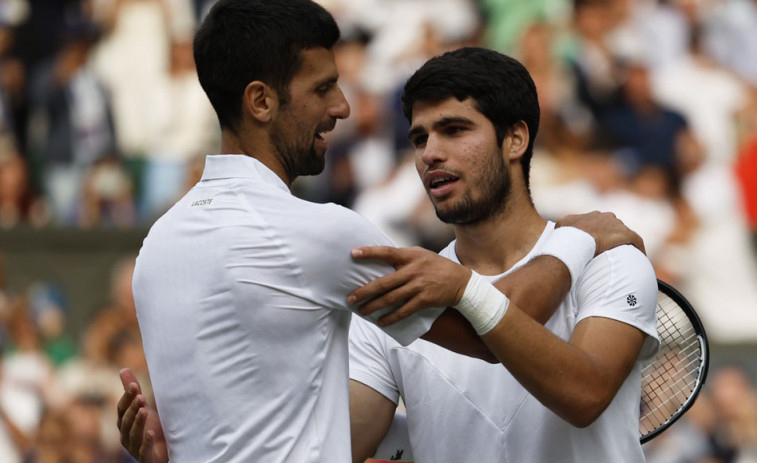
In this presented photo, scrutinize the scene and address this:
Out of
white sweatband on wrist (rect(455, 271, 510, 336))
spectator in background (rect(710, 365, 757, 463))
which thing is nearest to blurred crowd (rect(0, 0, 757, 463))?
spectator in background (rect(710, 365, 757, 463))

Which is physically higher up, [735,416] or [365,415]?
[365,415]

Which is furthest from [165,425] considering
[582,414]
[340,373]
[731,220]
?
[731,220]

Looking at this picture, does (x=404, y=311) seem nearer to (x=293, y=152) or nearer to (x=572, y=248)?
(x=293, y=152)

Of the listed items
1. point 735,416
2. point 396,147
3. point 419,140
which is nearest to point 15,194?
point 396,147

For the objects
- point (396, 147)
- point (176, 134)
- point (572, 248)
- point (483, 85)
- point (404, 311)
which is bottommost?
point (176, 134)

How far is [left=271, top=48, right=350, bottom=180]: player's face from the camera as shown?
3.13m

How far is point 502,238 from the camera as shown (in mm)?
3779

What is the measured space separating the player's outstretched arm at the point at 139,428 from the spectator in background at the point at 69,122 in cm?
695

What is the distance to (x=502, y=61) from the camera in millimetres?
3832

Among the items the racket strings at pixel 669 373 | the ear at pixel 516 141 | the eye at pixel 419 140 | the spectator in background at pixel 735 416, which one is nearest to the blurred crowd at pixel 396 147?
the spectator in background at pixel 735 416

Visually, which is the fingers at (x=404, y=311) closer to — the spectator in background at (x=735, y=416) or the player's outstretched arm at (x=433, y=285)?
the player's outstretched arm at (x=433, y=285)

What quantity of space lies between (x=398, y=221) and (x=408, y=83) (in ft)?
16.0

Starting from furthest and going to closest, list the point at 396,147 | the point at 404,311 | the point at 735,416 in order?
the point at 396,147, the point at 735,416, the point at 404,311

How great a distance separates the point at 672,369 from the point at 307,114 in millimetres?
1480
